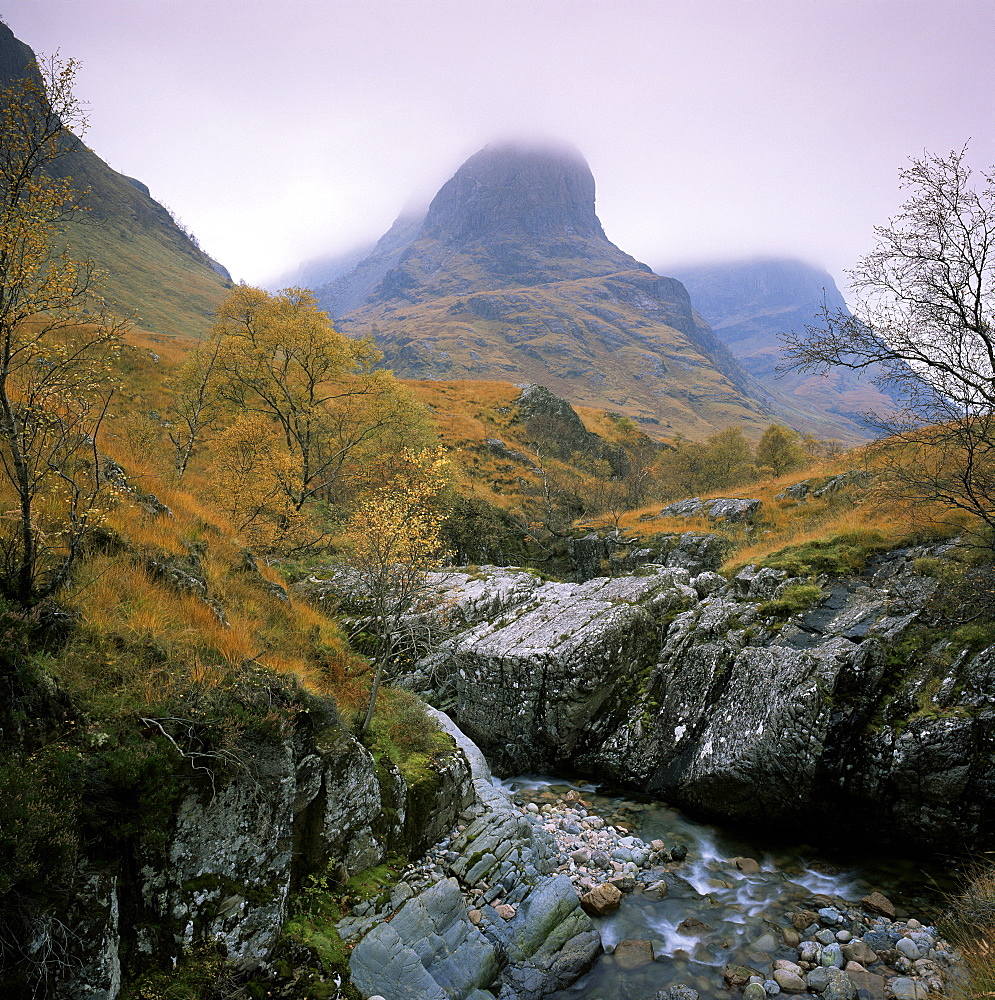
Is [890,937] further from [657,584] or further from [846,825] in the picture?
[657,584]

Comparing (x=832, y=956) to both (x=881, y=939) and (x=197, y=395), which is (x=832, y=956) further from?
(x=197, y=395)

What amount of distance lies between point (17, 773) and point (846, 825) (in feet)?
48.5

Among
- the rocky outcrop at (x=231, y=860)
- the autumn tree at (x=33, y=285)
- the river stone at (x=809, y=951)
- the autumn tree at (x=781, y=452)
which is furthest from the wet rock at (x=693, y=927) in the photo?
the autumn tree at (x=781, y=452)

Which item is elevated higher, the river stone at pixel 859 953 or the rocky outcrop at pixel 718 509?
the rocky outcrop at pixel 718 509

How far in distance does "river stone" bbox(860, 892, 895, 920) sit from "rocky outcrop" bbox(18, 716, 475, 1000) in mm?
9033

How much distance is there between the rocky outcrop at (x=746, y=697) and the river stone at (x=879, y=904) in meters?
1.68

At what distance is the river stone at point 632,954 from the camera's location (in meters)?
8.92

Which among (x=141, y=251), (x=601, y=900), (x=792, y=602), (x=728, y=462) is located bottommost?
(x=601, y=900)

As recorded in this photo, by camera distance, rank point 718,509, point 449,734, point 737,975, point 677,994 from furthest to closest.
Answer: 1. point 718,509
2. point 449,734
3. point 737,975
4. point 677,994

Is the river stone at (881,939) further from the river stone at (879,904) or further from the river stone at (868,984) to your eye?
the river stone at (868,984)

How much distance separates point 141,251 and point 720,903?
657 ft

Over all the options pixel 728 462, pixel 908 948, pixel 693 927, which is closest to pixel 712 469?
pixel 728 462

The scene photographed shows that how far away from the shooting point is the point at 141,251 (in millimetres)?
153750

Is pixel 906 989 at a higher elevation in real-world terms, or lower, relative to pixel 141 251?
lower
